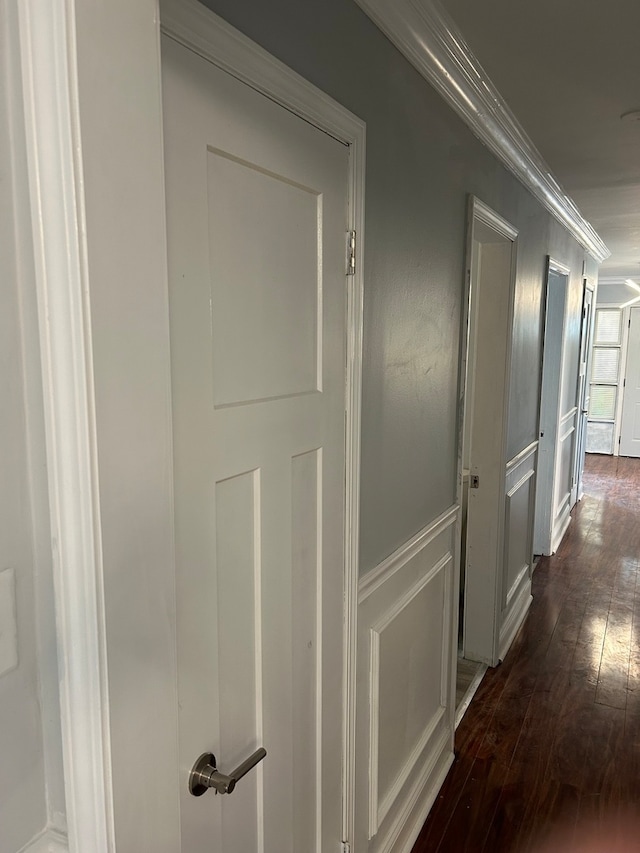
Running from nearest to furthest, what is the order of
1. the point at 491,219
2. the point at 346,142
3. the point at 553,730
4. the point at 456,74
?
the point at 346,142
the point at 456,74
the point at 491,219
the point at 553,730

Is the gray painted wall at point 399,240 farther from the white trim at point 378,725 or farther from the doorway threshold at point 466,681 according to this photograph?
the doorway threshold at point 466,681

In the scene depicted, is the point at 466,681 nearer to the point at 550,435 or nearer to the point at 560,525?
the point at 550,435

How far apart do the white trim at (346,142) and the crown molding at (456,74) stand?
1.09 feet

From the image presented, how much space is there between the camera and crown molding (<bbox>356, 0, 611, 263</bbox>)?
4.95ft

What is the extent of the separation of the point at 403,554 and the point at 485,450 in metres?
A: 1.27

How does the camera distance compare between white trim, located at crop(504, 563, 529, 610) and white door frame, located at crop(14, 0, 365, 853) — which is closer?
white door frame, located at crop(14, 0, 365, 853)

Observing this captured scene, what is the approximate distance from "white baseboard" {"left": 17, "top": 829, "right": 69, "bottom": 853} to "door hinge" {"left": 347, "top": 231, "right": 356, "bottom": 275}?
1.13 m

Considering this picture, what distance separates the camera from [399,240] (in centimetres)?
170

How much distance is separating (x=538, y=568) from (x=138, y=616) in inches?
169

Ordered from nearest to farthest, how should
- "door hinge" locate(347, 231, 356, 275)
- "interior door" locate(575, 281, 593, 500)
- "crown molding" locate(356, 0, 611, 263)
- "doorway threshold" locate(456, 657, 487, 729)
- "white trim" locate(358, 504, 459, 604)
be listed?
"door hinge" locate(347, 231, 356, 275) < "crown molding" locate(356, 0, 611, 263) < "white trim" locate(358, 504, 459, 604) < "doorway threshold" locate(456, 657, 487, 729) < "interior door" locate(575, 281, 593, 500)

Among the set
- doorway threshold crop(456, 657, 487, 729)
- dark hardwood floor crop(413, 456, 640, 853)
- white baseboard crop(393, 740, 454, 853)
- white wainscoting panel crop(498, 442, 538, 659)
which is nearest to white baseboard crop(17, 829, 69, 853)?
white baseboard crop(393, 740, 454, 853)

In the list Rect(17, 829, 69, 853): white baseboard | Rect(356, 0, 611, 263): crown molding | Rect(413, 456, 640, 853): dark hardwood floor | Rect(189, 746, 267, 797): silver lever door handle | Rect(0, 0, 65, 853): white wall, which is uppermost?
Rect(356, 0, 611, 263): crown molding

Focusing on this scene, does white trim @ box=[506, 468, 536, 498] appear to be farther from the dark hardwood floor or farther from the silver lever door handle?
the silver lever door handle

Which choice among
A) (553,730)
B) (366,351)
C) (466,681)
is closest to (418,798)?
(553,730)
